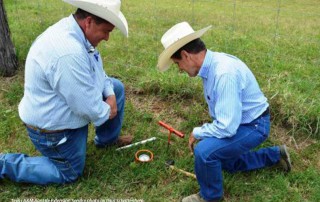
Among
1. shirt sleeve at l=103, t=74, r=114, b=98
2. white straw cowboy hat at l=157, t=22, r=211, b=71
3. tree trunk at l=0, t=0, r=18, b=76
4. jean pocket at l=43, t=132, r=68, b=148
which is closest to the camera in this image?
white straw cowboy hat at l=157, t=22, r=211, b=71

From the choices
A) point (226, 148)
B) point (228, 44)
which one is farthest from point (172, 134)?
point (228, 44)

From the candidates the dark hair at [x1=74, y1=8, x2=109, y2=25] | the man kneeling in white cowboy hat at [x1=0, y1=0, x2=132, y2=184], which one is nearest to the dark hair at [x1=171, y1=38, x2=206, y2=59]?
the man kneeling in white cowboy hat at [x1=0, y1=0, x2=132, y2=184]

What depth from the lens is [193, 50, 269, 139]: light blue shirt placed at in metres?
2.64

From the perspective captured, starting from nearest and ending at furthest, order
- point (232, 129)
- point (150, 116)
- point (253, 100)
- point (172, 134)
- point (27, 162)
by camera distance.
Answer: point (232, 129) < point (253, 100) < point (27, 162) < point (172, 134) < point (150, 116)

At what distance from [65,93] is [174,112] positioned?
1.74m

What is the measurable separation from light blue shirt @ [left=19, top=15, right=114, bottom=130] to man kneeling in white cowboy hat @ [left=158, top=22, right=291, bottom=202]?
23.0 inches

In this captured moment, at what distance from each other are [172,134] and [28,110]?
4.98 ft

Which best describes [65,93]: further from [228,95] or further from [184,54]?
[228,95]

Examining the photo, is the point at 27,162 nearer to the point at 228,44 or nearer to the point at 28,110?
the point at 28,110

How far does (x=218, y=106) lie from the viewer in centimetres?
267

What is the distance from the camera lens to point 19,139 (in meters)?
3.86

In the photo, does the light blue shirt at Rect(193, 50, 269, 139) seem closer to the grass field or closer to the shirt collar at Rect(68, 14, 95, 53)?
the grass field

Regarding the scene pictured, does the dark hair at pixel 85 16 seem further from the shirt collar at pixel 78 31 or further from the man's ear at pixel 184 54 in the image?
the man's ear at pixel 184 54

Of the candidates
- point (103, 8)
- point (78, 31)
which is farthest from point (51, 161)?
point (103, 8)
